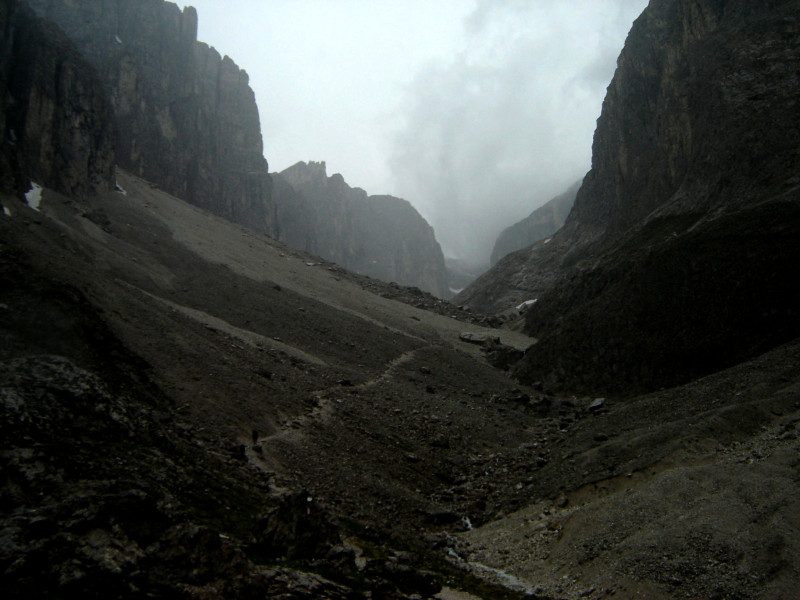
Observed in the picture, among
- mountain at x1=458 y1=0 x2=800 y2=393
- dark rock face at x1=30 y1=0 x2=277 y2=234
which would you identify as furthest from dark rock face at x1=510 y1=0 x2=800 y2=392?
dark rock face at x1=30 y1=0 x2=277 y2=234

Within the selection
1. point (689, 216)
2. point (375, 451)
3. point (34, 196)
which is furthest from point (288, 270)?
point (375, 451)

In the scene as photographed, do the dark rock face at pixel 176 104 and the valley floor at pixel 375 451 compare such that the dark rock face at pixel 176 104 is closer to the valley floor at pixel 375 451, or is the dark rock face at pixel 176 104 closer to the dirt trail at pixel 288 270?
the dirt trail at pixel 288 270

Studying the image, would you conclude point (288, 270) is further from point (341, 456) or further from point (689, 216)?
point (341, 456)

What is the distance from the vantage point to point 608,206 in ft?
328

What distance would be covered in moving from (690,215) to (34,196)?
2682 inches

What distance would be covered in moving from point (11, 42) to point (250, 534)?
78650mm

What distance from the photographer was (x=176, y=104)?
135m

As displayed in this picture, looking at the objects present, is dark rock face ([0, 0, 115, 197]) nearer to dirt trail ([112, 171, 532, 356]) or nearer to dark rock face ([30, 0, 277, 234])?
dirt trail ([112, 171, 532, 356])

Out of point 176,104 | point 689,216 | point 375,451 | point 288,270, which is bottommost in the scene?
point 375,451

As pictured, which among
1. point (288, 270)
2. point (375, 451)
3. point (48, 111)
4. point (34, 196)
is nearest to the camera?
point (375, 451)

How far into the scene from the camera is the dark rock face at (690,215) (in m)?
40.5

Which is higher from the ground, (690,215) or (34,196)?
(34,196)

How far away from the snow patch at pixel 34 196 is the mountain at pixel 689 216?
51.1m

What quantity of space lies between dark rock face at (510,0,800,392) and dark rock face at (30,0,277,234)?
79.8 meters
